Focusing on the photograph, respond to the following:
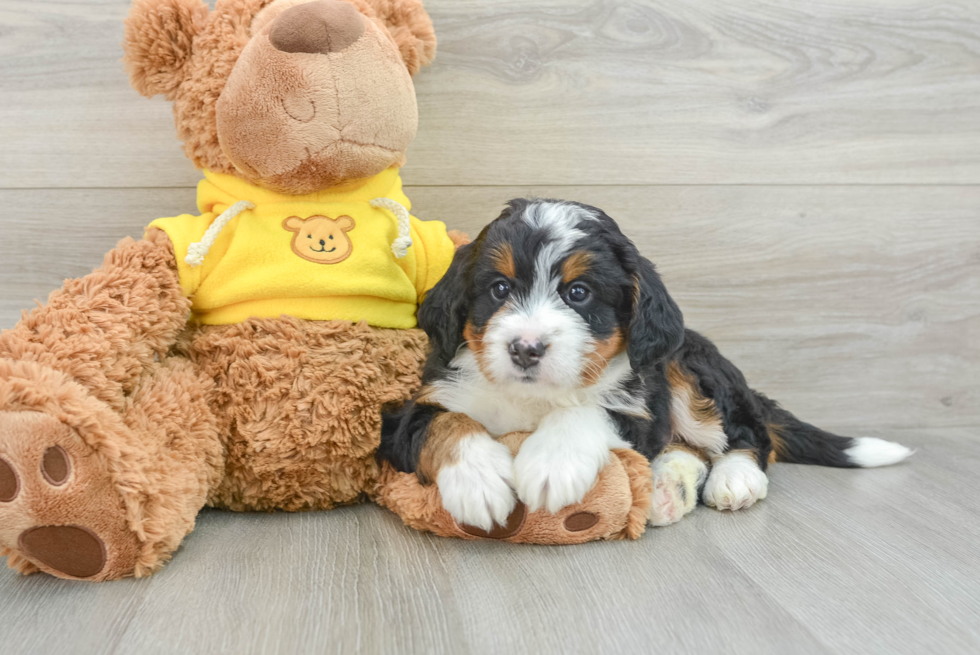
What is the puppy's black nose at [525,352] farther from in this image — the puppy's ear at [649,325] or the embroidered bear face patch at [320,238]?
the embroidered bear face patch at [320,238]

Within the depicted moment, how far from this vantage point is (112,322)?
1489 millimetres

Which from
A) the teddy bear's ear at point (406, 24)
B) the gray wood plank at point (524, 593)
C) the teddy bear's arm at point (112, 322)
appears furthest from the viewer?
the teddy bear's ear at point (406, 24)

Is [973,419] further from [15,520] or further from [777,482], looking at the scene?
[15,520]

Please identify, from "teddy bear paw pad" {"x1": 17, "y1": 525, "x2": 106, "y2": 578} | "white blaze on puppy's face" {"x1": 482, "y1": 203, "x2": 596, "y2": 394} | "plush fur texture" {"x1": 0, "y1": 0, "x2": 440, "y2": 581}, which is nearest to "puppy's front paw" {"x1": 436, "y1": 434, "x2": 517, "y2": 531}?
"white blaze on puppy's face" {"x1": 482, "y1": 203, "x2": 596, "y2": 394}

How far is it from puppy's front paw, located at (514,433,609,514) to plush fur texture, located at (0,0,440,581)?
39 centimetres

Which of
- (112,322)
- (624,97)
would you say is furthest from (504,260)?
(624,97)

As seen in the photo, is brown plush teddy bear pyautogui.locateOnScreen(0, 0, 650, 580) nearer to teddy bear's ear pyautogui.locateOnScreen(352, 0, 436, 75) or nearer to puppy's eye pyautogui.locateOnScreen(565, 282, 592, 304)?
teddy bear's ear pyautogui.locateOnScreen(352, 0, 436, 75)

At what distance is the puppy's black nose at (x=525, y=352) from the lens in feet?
4.62

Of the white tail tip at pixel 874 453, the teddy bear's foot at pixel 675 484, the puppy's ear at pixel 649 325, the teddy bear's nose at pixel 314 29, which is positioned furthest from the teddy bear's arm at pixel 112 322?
the white tail tip at pixel 874 453

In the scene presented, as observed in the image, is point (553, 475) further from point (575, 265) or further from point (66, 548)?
point (66, 548)

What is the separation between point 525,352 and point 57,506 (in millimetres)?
870

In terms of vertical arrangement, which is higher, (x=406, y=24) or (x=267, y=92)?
(x=406, y=24)

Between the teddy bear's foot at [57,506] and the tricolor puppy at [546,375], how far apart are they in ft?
1.90

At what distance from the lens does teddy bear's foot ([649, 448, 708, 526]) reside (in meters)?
1.67
